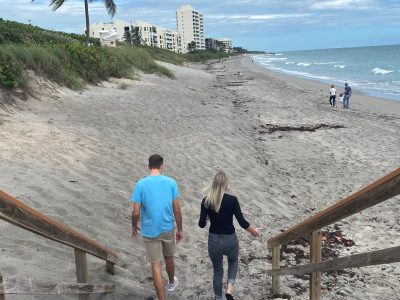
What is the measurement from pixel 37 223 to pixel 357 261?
86.6 inches

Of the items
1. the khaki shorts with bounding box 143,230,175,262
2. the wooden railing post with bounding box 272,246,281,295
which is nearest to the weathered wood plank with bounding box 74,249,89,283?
the khaki shorts with bounding box 143,230,175,262

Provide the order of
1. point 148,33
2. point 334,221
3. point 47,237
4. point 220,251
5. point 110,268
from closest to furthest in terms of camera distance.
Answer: point 47,237 → point 334,221 → point 220,251 → point 110,268 → point 148,33

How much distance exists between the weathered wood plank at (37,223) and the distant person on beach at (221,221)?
1.15 metres

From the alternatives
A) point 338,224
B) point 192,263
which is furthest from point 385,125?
point 192,263

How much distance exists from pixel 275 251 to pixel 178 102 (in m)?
14.2

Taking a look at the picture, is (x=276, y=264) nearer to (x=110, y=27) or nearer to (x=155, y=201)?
(x=155, y=201)

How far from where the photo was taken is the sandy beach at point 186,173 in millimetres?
4832

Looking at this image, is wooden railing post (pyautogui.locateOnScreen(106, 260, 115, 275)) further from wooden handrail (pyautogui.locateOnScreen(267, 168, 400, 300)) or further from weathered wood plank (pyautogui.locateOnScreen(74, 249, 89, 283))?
wooden handrail (pyautogui.locateOnScreen(267, 168, 400, 300))

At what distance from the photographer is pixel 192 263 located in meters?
5.37

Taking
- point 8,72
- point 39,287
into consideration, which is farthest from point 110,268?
point 8,72

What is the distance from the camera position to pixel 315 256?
3.66m

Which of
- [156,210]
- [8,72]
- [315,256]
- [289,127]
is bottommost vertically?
[289,127]

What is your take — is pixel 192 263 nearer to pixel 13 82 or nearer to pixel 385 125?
pixel 13 82

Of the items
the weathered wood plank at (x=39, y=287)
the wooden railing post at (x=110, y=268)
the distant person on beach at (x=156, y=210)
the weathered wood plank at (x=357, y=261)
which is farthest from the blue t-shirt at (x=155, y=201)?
the weathered wood plank at (x=357, y=261)
